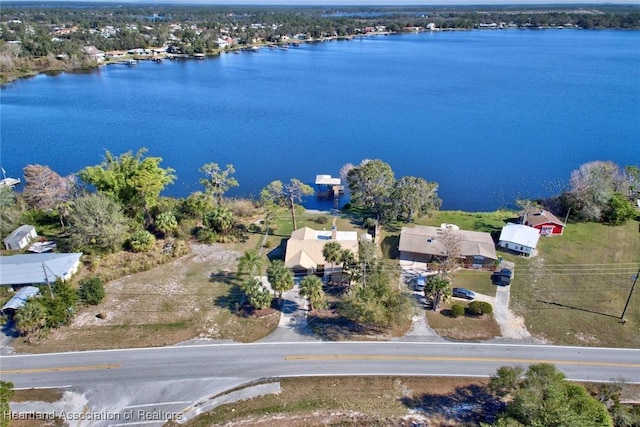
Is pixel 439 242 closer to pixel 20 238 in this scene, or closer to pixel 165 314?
pixel 165 314

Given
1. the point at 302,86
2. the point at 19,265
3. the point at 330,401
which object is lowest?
the point at 330,401

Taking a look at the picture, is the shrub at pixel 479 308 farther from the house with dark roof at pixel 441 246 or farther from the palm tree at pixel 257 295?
the palm tree at pixel 257 295

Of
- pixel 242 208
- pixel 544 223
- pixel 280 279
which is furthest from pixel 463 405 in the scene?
pixel 242 208

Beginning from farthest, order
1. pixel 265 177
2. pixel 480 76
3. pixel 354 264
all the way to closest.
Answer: pixel 480 76, pixel 265 177, pixel 354 264

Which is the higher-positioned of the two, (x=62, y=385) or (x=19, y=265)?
(x=19, y=265)

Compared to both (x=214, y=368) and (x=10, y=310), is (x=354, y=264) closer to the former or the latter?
(x=214, y=368)

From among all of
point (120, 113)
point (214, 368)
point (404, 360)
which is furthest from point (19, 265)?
point (120, 113)
